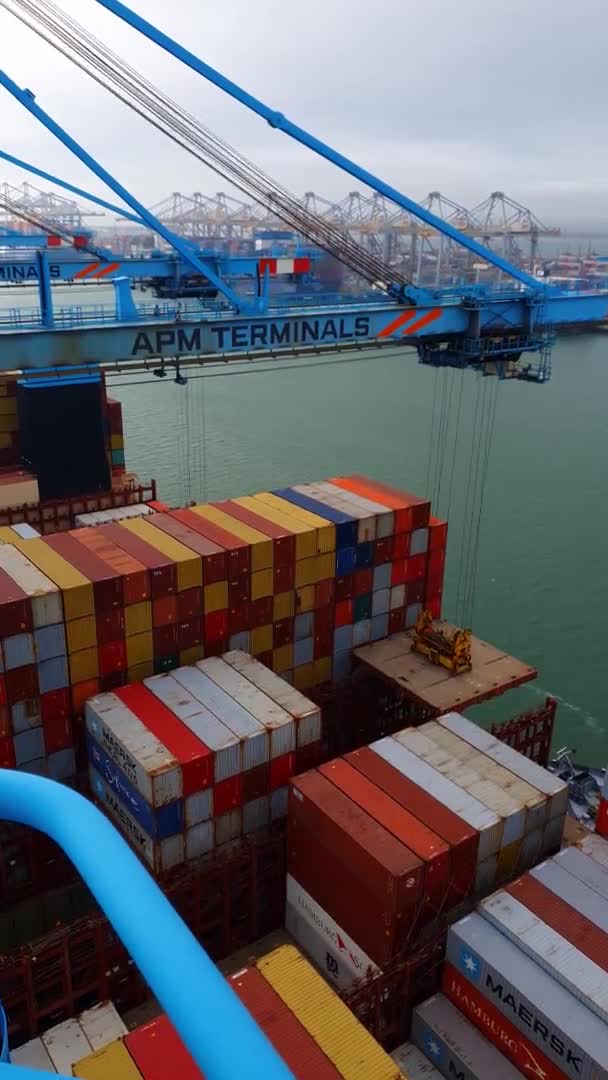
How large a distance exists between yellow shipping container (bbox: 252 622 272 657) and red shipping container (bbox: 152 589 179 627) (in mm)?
2324

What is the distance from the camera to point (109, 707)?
55.4 ft

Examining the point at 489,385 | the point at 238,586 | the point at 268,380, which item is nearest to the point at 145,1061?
the point at 238,586

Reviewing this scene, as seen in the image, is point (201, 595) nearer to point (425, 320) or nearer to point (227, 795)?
point (227, 795)

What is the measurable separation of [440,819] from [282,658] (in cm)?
714

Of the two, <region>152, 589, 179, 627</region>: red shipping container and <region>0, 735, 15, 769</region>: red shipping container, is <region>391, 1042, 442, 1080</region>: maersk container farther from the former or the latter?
<region>152, 589, 179, 627</region>: red shipping container

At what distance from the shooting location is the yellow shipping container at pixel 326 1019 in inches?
381

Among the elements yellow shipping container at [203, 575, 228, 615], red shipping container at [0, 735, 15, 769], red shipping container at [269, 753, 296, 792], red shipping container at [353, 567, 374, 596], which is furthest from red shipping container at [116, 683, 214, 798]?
red shipping container at [353, 567, 374, 596]

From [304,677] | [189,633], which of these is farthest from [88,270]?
[189,633]

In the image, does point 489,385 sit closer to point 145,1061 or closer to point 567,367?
point 567,367

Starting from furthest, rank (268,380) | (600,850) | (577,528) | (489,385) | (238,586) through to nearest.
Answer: (268,380), (489,385), (577,528), (238,586), (600,850)

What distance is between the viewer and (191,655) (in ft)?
62.1

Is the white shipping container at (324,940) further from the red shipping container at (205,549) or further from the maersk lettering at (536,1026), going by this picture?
the red shipping container at (205,549)

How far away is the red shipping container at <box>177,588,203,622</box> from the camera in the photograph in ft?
60.3

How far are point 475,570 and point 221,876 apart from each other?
21.5m
